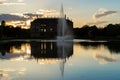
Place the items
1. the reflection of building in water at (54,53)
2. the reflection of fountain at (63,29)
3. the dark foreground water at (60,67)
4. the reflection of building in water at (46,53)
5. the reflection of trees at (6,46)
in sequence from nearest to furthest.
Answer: the dark foreground water at (60,67), the reflection of building in water at (54,53), the reflection of building in water at (46,53), the reflection of trees at (6,46), the reflection of fountain at (63,29)

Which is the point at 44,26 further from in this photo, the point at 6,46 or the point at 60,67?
the point at 60,67

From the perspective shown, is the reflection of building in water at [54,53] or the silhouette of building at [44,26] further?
the silhouette of building at [44,26]

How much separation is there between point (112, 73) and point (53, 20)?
6014 inches

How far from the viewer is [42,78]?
667 inches


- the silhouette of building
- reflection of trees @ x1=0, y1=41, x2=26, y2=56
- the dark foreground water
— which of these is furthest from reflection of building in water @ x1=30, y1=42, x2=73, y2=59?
the silhouette of building

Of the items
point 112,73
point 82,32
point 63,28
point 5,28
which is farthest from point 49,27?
point 112,73

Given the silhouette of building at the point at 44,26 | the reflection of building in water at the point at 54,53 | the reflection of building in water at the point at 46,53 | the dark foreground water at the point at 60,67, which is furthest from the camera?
the silhouette of building at the point at 44,26

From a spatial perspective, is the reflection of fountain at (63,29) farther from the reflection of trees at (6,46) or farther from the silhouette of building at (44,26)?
the silhouette of building at (44,26)

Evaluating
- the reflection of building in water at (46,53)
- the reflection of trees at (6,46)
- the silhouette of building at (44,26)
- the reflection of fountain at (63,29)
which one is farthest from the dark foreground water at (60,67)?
the silhouette of building at (44,26)

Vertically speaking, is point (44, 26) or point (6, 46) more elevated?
point (44, 26)

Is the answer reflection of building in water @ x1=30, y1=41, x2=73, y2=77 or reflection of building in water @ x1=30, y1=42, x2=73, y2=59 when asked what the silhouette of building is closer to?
reflection of building in water @ x1=30, y1=42, x2=73, y2=59

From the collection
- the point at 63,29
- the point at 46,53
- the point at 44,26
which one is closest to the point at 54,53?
the point at 46,53

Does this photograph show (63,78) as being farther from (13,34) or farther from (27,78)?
(13,34)

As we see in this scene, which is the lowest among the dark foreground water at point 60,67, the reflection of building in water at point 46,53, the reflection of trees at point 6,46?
the reflection of trees at point 6,46
